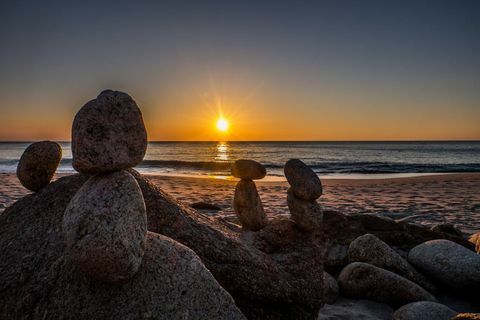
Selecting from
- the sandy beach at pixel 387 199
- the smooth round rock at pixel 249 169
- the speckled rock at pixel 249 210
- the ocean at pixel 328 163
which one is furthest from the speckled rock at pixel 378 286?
the ocean at pixel 328 163

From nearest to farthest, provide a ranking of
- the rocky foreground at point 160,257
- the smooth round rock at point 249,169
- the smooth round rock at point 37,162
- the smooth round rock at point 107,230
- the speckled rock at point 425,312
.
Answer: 1. the smooth round rock at point 107,230
2. the rocky foreground at point 160,257
3. the smooth round rock at point 37,162
4. the speckled rock at point 425,312
5. the smooth round rock at point 249,169

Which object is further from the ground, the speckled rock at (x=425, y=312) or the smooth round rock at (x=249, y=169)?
the smooth round rock at (x=249, y=169)

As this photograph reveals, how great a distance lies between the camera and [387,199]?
13695 millimetres

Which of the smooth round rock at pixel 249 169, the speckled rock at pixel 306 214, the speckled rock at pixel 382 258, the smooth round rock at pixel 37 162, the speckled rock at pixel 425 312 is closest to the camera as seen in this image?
the smooth round rock at pixel 37 162

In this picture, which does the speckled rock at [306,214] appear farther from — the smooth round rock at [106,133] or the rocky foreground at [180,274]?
the smooth round rock at [106,133]

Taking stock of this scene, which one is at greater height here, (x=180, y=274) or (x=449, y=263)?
(x=180, y=274)

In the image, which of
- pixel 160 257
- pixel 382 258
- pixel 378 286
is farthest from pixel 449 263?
pixel 160 257

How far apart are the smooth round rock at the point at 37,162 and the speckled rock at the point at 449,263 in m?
5.21

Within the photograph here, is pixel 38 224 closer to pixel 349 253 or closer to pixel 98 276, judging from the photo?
pixel 98 276

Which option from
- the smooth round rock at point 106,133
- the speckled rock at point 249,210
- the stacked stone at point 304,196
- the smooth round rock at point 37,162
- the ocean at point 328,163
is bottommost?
the ocean at point 328,163

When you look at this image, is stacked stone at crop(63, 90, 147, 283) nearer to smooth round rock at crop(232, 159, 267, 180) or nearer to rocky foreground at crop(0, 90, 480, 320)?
rocky foreground at crop(0, 90, 480, 320)

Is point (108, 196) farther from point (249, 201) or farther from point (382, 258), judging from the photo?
point (382, 258)

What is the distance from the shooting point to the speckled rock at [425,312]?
4.01 metres

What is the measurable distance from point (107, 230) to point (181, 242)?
4.16 feet
